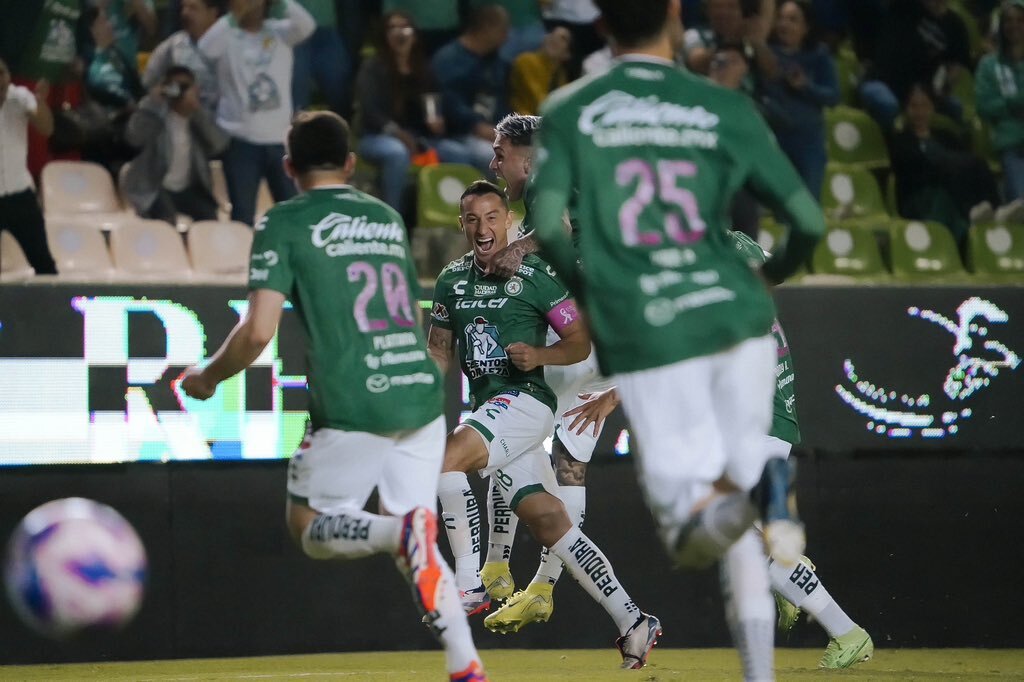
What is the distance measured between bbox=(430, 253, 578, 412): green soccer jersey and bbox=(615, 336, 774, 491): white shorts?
8.97 ft

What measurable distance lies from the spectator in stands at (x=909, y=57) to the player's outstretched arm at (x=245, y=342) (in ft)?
28.1

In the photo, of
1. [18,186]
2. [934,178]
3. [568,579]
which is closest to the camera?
[568,579]

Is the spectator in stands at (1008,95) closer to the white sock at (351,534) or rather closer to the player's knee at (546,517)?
the player's knee at (546,517)

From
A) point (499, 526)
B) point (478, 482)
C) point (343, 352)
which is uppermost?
point (343, 352)

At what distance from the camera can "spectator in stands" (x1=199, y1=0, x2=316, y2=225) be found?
10.5 meters

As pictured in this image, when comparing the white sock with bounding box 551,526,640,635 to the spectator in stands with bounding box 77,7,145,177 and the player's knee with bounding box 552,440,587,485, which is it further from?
the spectator in stands with bounding box 77,7,145,177

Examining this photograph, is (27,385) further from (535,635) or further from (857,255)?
(857,255)

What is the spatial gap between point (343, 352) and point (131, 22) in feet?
22.5

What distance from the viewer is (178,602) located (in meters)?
9.00

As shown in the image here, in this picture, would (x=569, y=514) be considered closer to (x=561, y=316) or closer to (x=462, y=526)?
(x=462, y=526)

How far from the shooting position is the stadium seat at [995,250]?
11.2 metres

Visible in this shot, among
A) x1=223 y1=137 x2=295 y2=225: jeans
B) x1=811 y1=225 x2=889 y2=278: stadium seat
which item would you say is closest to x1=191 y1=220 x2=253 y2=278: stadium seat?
x1=223 y1=137 x2=295 y2=225: jeans

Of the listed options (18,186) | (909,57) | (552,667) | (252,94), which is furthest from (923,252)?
(18,186)

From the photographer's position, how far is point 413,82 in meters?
11.1
